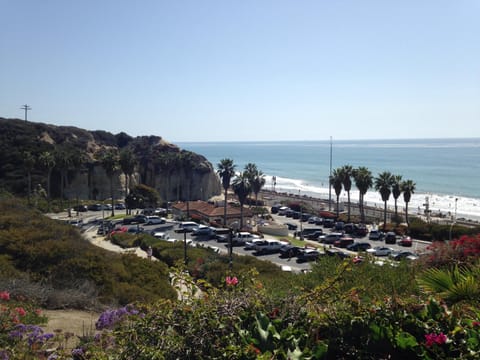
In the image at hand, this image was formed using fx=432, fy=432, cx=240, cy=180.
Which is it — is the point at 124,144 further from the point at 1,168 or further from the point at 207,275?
the point at 207,275

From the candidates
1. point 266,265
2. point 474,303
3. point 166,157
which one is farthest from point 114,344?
point 166,157

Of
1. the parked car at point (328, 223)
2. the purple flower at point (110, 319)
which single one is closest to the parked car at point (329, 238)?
the parked car at point (328, 223)

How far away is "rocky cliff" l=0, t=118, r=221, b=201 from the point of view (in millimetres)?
63125

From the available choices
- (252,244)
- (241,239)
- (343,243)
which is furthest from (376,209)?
(252,244)

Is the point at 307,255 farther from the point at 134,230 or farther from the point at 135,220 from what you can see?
the point at 135,220

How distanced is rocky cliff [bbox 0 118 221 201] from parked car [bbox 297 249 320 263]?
31139 millimetres

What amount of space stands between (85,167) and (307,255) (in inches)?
1848

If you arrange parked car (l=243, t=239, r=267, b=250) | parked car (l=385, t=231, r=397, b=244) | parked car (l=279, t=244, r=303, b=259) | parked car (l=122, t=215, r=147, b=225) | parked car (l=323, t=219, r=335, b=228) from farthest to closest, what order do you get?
parked car (l=323, t=219, r=335, b=228) < parked car (l=122, t=215, r=147, b=225) < parked car (l=385, t=231, r=397, b=244) < parked car (l=243, t=239, r=267, b=250) < parked car (l=279, t=244, r=303, b=259)

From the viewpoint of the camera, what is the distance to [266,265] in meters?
27.0

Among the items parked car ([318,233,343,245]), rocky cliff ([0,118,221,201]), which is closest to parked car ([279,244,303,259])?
parked car ([318,233,343,245])

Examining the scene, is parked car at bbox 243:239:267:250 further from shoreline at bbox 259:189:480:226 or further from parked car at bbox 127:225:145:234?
shoreline at bbox 259:189:480:226

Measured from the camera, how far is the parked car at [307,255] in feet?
109

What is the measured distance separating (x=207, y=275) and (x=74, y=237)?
7.23m

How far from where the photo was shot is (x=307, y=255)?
110ft
